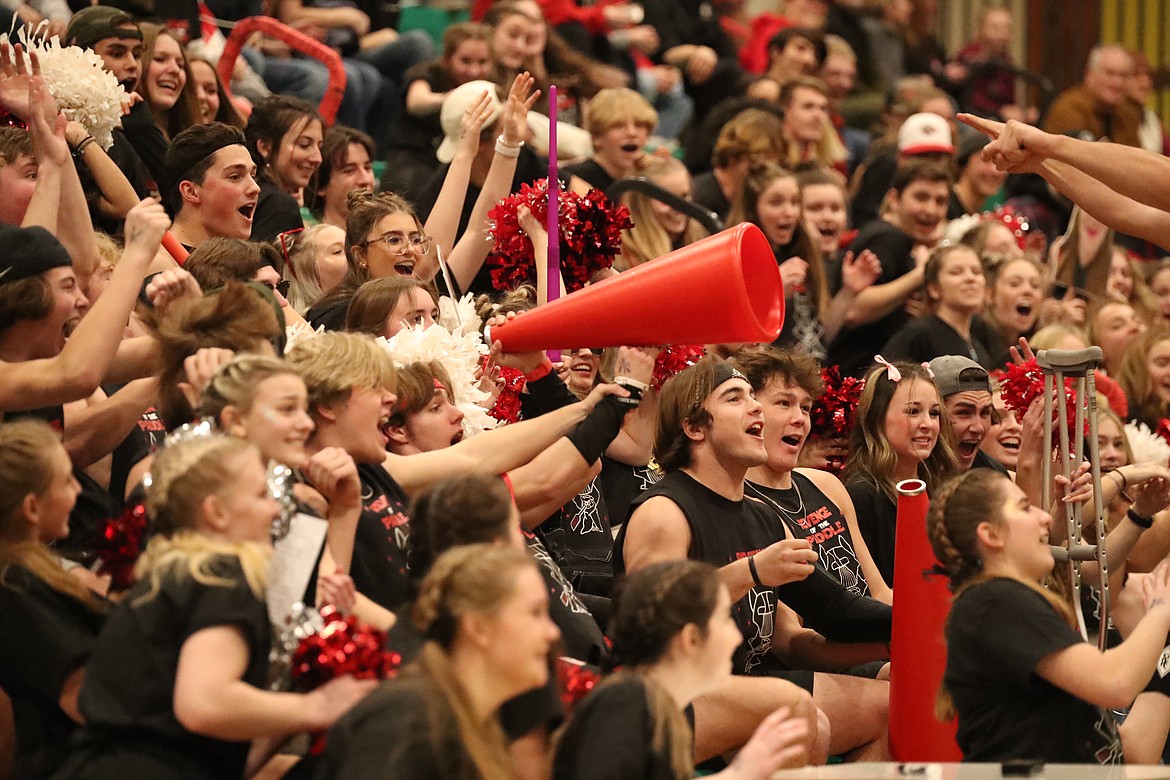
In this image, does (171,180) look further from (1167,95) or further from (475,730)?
(1167,95)

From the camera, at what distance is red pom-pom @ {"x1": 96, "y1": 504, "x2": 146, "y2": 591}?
3670 millimetres

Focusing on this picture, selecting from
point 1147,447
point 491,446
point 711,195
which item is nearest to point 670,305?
point 491,446

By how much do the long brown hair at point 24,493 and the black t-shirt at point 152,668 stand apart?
1.10ft

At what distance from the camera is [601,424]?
166 inches

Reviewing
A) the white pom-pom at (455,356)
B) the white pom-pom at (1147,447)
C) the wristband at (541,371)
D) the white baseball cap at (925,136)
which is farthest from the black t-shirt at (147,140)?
the white baseball cap at (925,136)

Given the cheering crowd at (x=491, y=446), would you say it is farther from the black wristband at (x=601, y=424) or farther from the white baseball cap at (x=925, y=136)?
the white baseball cap at (x=925, y=136)

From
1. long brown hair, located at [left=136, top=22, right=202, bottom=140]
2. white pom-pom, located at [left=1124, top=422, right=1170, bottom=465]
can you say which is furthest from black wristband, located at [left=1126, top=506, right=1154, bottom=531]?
long brown hair, located at [left=136, top=22, right=202, bottom=140]

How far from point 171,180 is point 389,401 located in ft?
6.28

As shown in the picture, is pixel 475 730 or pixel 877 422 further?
pixel 877 422

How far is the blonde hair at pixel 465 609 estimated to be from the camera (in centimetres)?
300

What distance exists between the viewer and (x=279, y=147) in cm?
630

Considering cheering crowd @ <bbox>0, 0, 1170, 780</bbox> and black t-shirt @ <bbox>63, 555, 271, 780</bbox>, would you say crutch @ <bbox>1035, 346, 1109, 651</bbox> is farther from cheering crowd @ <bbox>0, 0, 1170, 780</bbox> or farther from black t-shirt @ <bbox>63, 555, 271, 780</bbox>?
black t-shirt @ <bbox>63, 555, 271, 780</bbox>

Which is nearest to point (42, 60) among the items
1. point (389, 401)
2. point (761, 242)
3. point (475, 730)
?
point (389, 401)

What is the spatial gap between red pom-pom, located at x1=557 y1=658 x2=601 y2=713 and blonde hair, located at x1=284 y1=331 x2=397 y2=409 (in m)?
0.84
